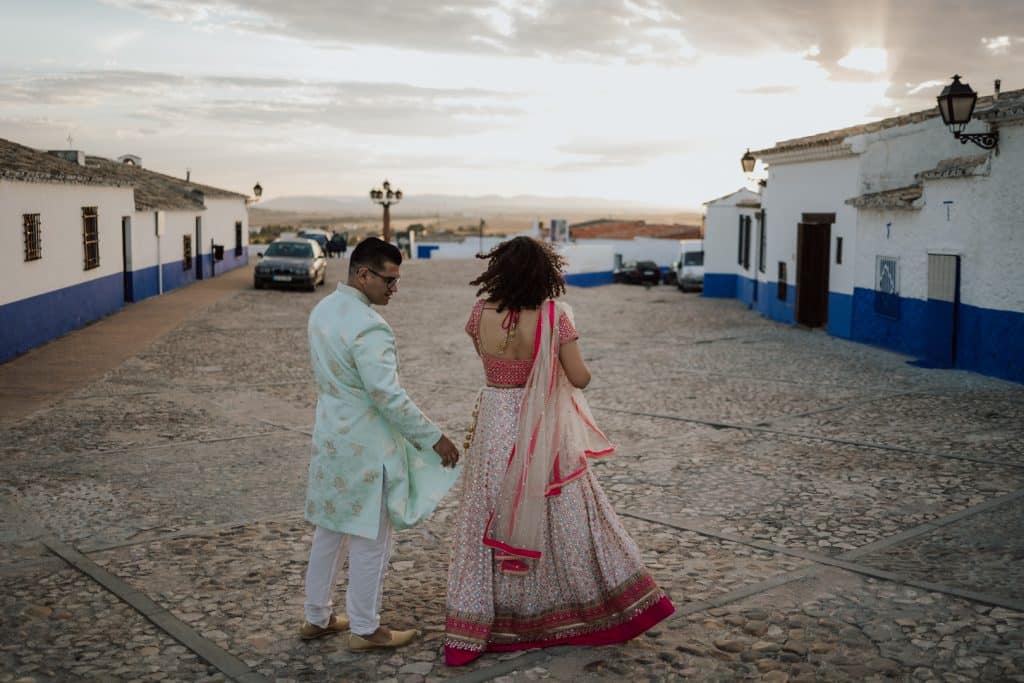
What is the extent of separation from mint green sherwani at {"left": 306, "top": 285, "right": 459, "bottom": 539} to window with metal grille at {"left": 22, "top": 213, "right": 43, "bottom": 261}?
12810 millimetres

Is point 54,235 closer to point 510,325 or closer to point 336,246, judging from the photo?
point 510,325

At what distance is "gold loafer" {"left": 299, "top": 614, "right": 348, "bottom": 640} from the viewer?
183 inches

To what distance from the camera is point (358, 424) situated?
4340 millimetres

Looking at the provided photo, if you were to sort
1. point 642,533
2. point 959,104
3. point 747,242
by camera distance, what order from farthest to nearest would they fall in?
point 747,242
point 959,104
point 642,533

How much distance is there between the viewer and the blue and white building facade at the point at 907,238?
13070mm

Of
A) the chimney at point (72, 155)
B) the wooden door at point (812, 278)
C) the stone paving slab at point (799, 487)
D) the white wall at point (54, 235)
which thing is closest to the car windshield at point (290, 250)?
the chimney at point (72, 155)

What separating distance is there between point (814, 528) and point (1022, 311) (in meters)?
7.91

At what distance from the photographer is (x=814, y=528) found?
6.45m

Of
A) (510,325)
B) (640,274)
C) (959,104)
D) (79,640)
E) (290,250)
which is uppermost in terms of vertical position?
(959,104)

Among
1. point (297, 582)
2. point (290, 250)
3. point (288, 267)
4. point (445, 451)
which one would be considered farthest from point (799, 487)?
point (290, 250)

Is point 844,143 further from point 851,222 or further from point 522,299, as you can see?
point 522,299

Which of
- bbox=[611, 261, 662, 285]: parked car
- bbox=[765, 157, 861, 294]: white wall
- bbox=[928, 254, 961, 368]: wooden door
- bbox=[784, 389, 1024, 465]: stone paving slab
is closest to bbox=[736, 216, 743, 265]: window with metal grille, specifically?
bbox=[765, 157, 861, 294]: white wall

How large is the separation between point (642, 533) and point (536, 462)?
213cm

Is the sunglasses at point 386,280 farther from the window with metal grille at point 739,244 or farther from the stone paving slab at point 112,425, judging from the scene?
the window with metal grille at point 739,244
